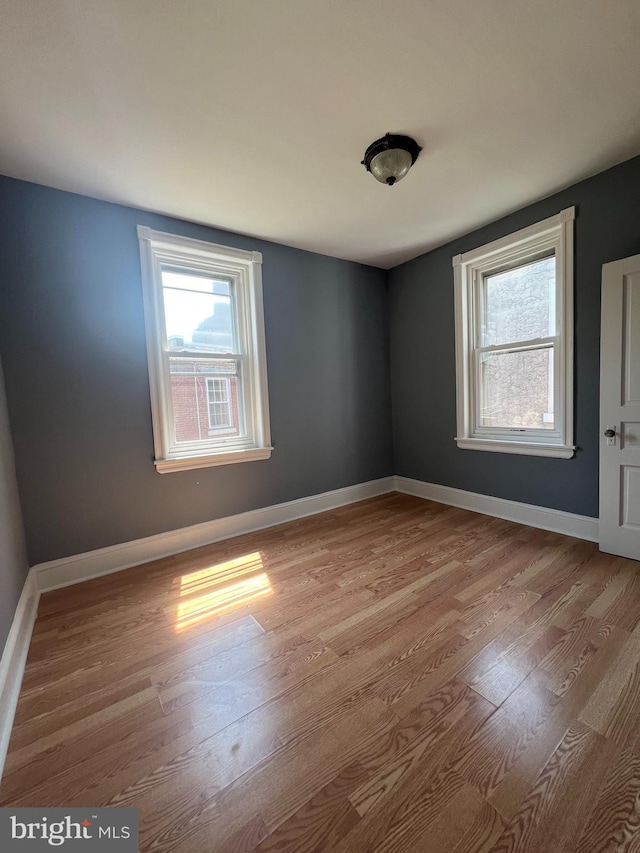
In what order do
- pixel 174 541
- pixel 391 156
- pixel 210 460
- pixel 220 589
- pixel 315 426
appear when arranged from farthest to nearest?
pixel 315 426 < pixel 210 460 < pixel 174 541 < pixel 220 589 < pixel 391 156

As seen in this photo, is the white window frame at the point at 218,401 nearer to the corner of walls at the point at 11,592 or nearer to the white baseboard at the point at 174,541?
the white baseboard at the point at 174,541

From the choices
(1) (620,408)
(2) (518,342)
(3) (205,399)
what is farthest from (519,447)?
(3) (205,399)

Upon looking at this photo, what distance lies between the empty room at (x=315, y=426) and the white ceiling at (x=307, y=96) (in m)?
0.01

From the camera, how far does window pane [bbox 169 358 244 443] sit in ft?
9.00

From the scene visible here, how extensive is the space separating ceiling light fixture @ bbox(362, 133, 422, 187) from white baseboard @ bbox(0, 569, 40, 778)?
313 centimetres

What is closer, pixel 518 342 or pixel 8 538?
pixel 8 538

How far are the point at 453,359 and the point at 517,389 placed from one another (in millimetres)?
669

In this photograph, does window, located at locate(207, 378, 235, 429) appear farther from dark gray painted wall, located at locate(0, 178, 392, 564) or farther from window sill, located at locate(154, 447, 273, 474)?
dark gray painted wall, located at locate(0, 178, 392, 564)

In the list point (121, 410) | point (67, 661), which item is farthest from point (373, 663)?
point (121, 410)

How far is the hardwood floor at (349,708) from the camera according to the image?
0.91 m

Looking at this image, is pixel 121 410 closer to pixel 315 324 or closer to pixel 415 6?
pixel 315 324

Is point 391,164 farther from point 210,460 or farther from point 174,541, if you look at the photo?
point 174,541

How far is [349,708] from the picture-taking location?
1243 mm

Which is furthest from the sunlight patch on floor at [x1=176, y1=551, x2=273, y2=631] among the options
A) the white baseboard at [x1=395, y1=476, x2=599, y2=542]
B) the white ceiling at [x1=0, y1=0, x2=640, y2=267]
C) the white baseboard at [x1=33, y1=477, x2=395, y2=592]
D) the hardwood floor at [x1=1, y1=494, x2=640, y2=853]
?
the white ceiling at [x1=0, y1=0, x2=640, y2=267]
